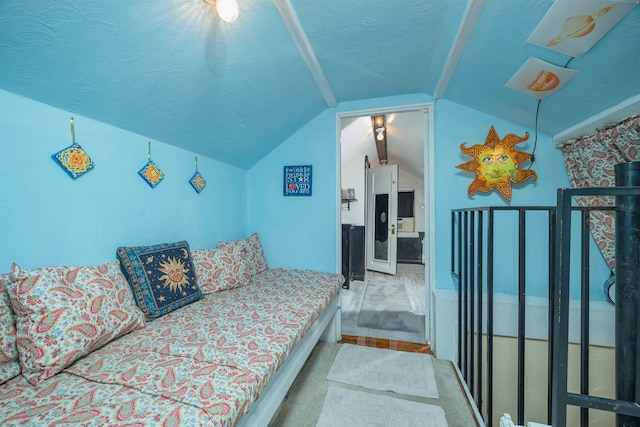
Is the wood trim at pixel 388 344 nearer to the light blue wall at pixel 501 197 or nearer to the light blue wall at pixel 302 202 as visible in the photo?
the light blue wall at pixel 501 197

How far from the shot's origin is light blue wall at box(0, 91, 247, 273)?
3.34ft

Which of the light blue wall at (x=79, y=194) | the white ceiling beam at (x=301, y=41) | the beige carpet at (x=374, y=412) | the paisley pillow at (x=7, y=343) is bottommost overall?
the beige carpet at (x=374, y=412)

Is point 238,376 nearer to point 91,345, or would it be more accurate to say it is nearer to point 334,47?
point 91,345

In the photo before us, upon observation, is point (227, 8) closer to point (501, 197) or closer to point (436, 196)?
point (436, 196)

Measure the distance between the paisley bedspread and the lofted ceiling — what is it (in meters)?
1.18

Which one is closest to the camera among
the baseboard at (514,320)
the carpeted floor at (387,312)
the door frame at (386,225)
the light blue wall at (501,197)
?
the baseboard at (514,320)

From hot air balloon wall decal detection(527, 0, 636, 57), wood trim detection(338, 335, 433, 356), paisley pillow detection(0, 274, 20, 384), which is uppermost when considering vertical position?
hot air balloon wall decal detection(527, 0, 636, 57)

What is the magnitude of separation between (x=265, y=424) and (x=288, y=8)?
1981 millimetres

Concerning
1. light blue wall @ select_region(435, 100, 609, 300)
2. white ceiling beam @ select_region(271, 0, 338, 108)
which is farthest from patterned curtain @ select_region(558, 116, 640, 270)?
white ceiling beam @ select_region(271, 0, 338, 108)

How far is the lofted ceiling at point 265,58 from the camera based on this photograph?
0.97 meters

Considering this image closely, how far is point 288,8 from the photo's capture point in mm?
1251

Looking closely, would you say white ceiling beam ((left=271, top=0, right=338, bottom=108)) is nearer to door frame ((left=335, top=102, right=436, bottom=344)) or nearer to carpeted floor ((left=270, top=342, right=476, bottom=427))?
door frame ((left=335, top=102, right=436, bottom=344))

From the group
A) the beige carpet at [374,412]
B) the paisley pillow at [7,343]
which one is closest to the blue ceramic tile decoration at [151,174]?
the paisley pillow at [7,343]

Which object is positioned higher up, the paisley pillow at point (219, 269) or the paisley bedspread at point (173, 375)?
the paisley pillow at point (219, 269)
